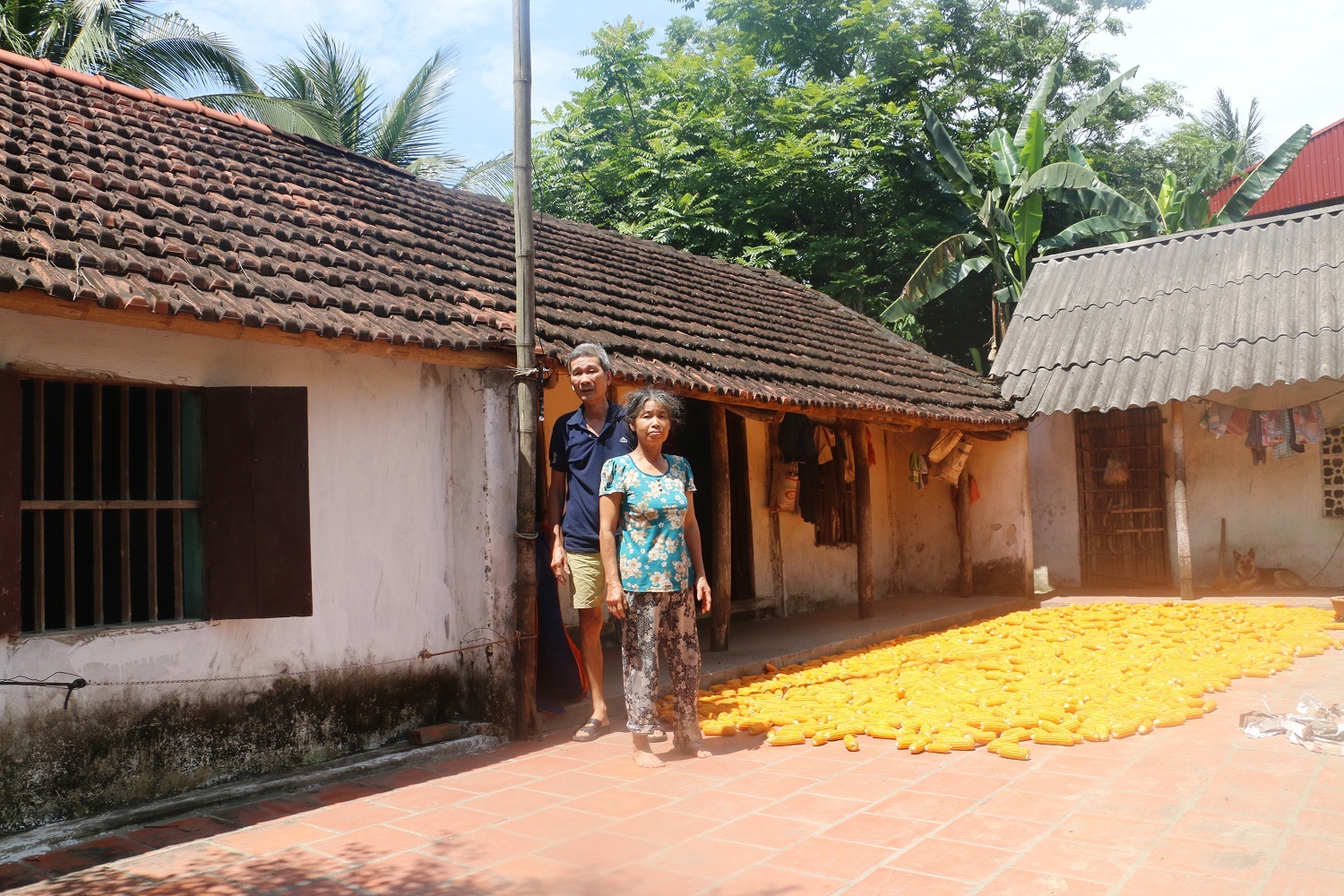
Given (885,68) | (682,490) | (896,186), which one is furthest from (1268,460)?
(885,68)

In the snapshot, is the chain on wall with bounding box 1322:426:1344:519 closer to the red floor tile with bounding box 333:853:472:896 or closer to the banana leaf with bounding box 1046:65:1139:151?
the banana leaf with bounding box 1046:65:1139:151

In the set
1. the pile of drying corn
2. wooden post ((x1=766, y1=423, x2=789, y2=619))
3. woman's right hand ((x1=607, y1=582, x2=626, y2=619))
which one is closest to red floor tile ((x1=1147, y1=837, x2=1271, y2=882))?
the pile of drying corn

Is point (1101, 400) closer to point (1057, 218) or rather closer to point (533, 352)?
point (533, 352)

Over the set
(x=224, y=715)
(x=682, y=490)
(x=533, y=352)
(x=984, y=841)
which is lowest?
(x=984, y=841)

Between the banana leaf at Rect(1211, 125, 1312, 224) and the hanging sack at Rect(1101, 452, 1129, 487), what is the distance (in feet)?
22.6

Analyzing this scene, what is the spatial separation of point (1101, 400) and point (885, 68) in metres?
14.3

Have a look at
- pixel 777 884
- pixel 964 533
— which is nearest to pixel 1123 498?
pixel 964 533

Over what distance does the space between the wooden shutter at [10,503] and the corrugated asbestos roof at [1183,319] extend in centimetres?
1092

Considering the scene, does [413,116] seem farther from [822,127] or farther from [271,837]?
[271,837]

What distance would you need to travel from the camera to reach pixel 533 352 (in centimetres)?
613

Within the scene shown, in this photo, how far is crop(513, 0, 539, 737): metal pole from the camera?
6090 mm

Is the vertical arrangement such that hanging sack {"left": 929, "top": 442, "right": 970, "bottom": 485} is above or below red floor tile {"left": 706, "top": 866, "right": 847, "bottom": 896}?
above

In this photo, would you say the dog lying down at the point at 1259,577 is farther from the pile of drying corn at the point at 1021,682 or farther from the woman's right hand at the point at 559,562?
the woman's right hand at the point at 559,562

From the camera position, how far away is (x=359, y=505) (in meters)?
5.89
